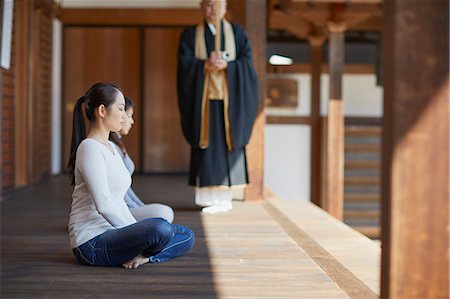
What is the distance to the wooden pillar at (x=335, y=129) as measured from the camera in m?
8.28

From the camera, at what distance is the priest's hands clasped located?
489 cm

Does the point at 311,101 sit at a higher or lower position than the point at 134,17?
lower

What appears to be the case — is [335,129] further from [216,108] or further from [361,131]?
[216,108]

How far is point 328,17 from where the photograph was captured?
8.12 metres

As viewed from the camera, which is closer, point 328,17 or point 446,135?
point 446,135

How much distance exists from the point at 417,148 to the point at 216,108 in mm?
3136

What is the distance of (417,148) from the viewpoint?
1981 mm

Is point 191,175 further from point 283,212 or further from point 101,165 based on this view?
point 101,165

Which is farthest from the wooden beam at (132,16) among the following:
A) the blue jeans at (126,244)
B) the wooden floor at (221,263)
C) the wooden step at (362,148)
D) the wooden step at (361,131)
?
the blue jeans at (126,244)

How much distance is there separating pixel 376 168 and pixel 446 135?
807cm

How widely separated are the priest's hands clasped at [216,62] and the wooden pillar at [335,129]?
3.55 metres

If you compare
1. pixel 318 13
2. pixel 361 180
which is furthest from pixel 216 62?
pixel 361 180

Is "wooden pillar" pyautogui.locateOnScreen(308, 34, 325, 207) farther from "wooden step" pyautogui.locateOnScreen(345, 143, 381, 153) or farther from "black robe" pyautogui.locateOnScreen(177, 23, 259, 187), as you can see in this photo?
"black robe" pyautogui.locateOnScreen(177, 23, 259, 187)

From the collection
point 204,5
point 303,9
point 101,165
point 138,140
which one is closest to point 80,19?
point 138,140
